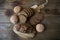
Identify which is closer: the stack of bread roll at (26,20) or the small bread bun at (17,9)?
the stack of bread roll at (26,20)

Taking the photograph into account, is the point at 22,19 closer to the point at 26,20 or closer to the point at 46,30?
the point at 26,20

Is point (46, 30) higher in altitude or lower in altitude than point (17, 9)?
lower

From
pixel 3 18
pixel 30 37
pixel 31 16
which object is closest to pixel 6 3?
pixel 3 18

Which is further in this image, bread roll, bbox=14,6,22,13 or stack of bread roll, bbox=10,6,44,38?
bread roll, bbox=14,6,22,13

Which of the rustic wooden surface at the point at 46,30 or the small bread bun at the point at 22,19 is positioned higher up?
the small bread bun at the point at 22,19

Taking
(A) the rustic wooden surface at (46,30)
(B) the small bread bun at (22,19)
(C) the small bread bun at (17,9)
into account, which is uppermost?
(C) the small bread bun at (17,9)

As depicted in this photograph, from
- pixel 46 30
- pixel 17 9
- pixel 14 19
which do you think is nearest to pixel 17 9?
pixel 17 9

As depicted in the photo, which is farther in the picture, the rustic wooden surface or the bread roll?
the bread roll

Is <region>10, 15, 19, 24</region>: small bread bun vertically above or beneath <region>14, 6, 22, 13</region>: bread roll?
beneath

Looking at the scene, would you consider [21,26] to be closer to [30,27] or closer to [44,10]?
[30,27]

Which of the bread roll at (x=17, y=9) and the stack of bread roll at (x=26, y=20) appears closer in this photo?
the stack of bread roll at (x=26, y=20)

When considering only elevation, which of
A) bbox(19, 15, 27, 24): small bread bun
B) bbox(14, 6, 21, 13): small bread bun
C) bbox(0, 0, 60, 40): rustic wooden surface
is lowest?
bbox(0, 0, 60, 40): rustic wooden surface
